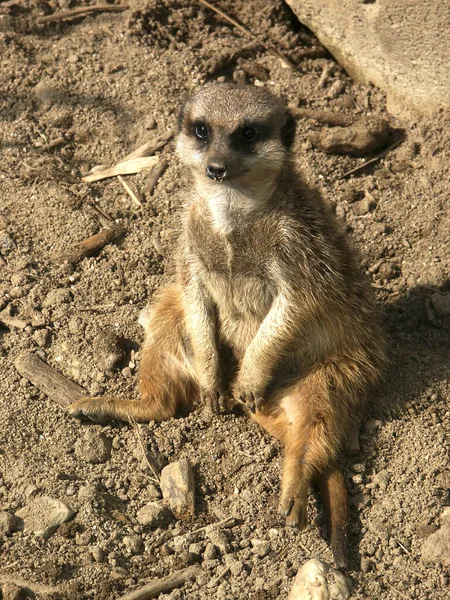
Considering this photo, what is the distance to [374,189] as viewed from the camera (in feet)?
16.1

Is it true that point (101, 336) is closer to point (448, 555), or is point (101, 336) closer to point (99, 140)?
point (99, 140)

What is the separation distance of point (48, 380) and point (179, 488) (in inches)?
33.4

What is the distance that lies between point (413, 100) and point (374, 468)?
2270mm

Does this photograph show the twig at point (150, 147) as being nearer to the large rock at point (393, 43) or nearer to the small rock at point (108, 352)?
the large rock at point (393, 43)

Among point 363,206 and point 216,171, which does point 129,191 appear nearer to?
point 363,206

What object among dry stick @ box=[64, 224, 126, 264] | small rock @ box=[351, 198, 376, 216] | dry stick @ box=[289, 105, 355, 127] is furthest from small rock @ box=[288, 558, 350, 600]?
dry stick @ box=[289, 105, 355, 127]

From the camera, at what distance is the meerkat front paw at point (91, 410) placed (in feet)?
12.7

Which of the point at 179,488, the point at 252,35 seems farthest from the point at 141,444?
the point at 252,35

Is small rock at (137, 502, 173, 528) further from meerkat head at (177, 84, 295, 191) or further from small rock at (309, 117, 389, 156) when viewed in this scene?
small rock at (309, 117, 389, 156)

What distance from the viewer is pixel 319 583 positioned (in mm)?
3107

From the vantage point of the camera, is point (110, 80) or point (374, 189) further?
point (110, 80)

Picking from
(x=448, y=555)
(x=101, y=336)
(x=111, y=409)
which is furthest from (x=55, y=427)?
(x=448, y=555)

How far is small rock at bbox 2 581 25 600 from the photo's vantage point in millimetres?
3070

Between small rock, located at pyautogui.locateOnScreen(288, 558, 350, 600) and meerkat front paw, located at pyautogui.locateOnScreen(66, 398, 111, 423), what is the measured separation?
113cm
